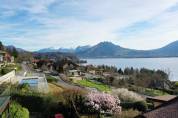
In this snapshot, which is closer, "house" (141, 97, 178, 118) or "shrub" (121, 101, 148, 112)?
"house" (141, 97, 178, 118)

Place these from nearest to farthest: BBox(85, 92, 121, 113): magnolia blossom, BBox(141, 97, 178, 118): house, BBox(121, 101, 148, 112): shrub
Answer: BBox(141, 97, 178, 118): house < BBox(85, 92, 121, 113): magnolia blossom < BBox(121, 101, 148, 112): shrub

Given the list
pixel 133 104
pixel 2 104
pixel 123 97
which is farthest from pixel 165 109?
pixel 123 97

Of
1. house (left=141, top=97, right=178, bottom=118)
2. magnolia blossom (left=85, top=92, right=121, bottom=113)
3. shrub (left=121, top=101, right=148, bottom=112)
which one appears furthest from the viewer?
shrub (left=121, top=101, right=148, bottom=112)

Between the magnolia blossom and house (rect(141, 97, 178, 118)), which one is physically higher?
house (rect(141, 97, 178, 118))

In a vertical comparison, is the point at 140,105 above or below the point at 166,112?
below

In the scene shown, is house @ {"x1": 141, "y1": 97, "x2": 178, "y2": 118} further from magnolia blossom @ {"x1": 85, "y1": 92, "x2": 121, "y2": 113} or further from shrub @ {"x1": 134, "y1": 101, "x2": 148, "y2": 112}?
shrub @ {"x1": 134, "y1": 101, "x2": 148, "y2": 112}

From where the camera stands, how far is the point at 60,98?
27.8 meters

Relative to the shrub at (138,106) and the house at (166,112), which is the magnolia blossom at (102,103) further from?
the house at (166,112)

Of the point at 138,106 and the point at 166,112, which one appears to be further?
the point at 138,106

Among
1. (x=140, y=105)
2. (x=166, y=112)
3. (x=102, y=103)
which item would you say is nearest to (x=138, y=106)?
(x=140, y=105)

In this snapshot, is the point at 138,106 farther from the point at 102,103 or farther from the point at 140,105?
the point at 102,103

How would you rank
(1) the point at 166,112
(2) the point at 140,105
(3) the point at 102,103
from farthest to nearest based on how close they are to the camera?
(2) the point at 140,105 < (3) the point at 102,103 < (1) the point at 166,112


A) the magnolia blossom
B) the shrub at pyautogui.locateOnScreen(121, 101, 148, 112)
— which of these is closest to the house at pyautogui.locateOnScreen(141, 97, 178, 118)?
the magnolia blossom

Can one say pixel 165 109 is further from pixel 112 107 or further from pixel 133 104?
pixel 133 104
